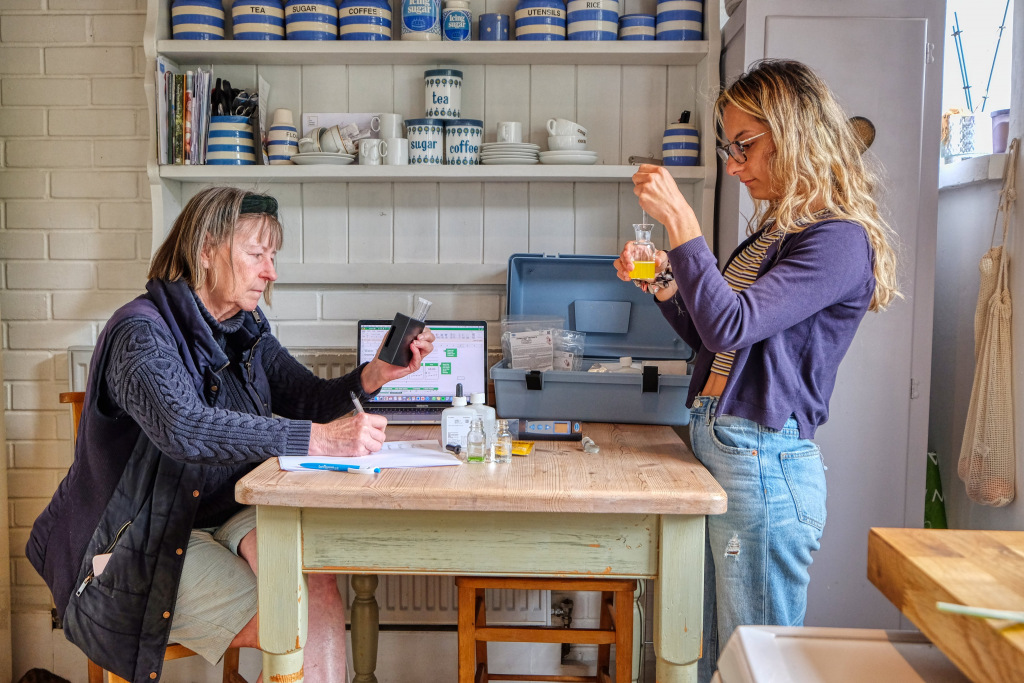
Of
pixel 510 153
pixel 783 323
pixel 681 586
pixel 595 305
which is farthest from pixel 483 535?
pixel 510 153

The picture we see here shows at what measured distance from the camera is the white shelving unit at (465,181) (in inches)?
98.7

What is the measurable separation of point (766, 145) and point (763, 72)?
143mm

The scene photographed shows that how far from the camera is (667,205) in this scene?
157 cm

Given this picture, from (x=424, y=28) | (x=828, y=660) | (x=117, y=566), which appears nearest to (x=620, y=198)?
(x=424, y=28)

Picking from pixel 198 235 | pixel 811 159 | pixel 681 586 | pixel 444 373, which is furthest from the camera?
pixel 444 373

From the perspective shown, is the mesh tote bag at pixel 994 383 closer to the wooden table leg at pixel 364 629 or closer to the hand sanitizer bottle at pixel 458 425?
the hand sanitizer bottle at pixel 458 425

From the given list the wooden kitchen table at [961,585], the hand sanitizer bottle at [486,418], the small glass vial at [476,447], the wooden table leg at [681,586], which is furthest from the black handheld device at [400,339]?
the wooden kitchen table at [961,585]

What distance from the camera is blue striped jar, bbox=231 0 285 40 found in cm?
241

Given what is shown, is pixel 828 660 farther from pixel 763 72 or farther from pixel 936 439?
pixel 936 439

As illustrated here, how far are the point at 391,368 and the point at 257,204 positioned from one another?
1.64 ft

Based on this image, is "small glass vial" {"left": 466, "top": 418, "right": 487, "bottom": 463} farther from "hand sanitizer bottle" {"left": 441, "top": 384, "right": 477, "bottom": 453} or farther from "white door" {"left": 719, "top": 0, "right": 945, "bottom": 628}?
"white door" {"left": 719, "top": 0, "right": 945, "bottom": 628}

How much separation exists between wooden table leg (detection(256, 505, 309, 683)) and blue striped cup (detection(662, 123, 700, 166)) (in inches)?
59.3

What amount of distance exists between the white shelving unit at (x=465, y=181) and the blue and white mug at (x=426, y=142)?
0.06 metres

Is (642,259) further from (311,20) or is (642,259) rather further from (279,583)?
(311,20)
